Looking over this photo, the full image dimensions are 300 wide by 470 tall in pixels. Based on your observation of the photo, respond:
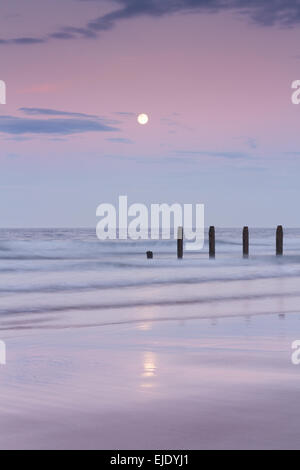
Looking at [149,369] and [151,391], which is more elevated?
[149,369]

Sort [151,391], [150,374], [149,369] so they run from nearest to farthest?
[151,391] → [150,374] → [149,369]

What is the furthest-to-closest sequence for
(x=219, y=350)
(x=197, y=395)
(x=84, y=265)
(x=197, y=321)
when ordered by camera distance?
1. (x=84, y=265)
2. (x=197, y=321)
3. (x=219, y=350)
4. (x=197, y=395)

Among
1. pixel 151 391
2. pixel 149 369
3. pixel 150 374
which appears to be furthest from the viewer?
pixel 149 369

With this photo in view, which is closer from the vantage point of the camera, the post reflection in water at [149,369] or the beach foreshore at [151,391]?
the beach foreshore at [151,391]

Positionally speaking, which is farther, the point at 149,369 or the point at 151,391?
the point at 149,369

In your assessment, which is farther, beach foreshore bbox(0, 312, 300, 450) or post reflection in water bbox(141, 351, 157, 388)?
post reflection in water bbox(141, 351, 157, 388)

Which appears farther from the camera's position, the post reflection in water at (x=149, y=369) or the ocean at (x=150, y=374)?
the post reflection in water at (x=149, y=369)

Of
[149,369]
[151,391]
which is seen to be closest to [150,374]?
[149,369]

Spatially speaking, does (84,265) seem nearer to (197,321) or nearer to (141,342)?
(197,321)

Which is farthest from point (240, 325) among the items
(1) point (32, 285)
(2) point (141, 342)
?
(1) point (32, 285)

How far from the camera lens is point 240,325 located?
9.51 metres

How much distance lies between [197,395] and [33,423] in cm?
136

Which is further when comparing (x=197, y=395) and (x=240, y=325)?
(x=240, y=325)

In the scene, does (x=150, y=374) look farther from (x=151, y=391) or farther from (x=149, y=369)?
(x=151, y=391)
